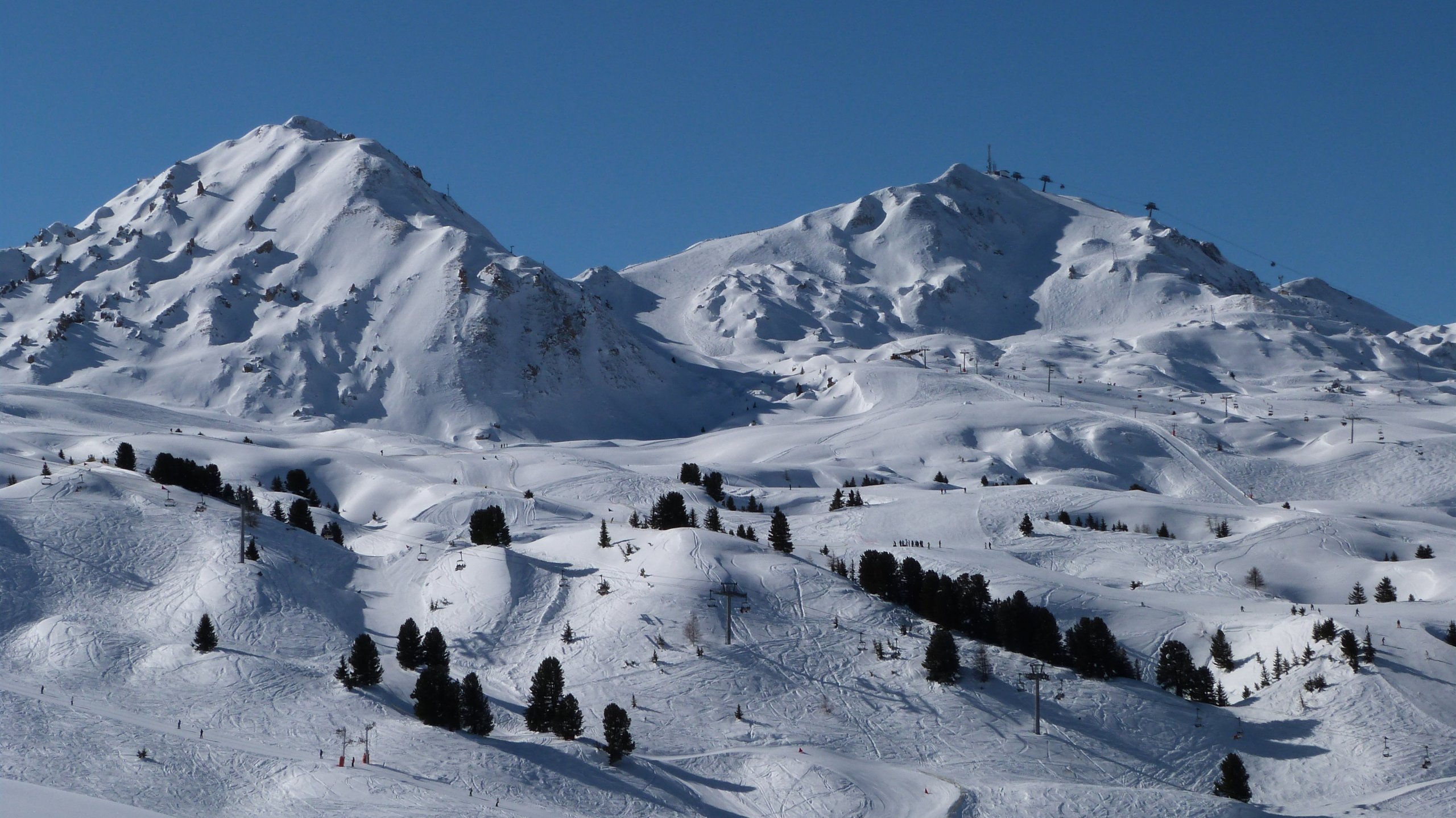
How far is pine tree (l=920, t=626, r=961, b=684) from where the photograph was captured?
68.3 meters

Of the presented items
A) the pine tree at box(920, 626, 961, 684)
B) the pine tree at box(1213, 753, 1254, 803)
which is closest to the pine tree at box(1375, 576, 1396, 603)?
the pine tree at box(1213, 753, 1254, 803)

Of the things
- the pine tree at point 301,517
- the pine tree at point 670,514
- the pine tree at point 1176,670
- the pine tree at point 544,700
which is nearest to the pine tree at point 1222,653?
the pine tree at point 1176,670

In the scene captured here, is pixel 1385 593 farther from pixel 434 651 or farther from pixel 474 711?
pixel 434 651

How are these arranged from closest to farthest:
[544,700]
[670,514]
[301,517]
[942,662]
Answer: [544,700]
[942,662]
[301,517]
[670,514]

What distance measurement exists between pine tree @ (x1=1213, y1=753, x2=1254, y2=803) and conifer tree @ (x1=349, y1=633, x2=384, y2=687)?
40.1 metres

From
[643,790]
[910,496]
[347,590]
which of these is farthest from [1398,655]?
[347,590]

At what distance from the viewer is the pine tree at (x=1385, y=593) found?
87.8m

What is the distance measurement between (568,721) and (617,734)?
10.3ft

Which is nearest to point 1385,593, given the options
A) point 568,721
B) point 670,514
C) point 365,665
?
point 670,514

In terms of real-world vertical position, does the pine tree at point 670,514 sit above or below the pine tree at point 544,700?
above

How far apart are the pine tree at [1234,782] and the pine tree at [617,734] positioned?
88.3ft

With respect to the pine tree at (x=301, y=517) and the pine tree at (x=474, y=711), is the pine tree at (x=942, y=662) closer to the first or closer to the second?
the pine tree at (x=474, y=711)

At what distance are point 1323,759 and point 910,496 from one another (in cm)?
5745

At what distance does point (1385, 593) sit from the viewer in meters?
88.2
